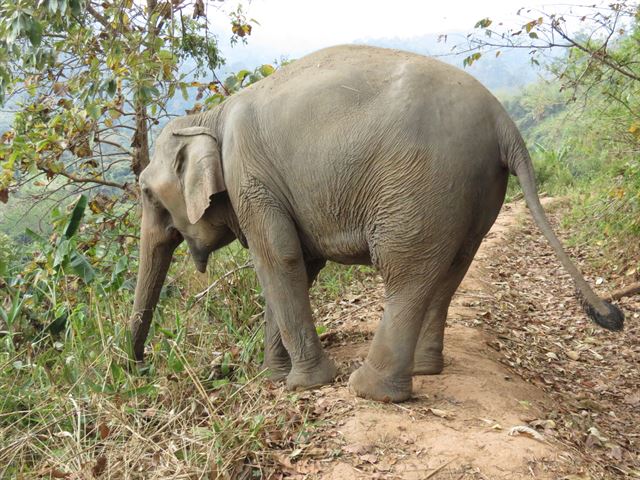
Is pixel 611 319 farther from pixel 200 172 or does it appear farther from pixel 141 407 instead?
pixel 141 407

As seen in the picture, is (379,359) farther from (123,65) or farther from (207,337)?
(123,65)

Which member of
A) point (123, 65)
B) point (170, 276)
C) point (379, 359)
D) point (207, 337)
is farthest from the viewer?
point (170, 276)

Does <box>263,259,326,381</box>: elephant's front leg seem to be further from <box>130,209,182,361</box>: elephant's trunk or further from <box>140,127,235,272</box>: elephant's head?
<box>130,209,182,361</box>: elephant's trunk

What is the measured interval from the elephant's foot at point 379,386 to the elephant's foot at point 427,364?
520mm

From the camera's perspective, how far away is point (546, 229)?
379 centimetres

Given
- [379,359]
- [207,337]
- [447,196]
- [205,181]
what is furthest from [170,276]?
[447,196]

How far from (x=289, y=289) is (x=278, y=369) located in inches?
31.8

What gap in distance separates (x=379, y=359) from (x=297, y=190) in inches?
43.2

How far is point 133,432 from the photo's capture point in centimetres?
355

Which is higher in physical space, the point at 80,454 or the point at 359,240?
the point at 359,240

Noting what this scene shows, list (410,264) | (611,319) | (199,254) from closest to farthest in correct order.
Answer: (611,319)
(410,264)
(199,254)

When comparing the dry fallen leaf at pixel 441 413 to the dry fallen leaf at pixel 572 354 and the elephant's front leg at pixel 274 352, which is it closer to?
the elephant's front leg at pixel 274 352

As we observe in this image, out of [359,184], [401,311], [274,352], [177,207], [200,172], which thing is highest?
[200,172]

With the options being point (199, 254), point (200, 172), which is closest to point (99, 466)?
point (199, 254)
